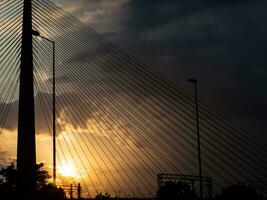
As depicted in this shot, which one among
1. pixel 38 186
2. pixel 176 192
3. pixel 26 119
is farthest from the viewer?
pixel 176 192

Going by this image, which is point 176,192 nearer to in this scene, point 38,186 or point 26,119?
point 38,186

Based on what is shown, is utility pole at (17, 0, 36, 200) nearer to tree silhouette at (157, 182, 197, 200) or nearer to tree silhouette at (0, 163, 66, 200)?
tree silhouette at (0, 163, 66, 200)

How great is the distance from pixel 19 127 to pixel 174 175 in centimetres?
2040

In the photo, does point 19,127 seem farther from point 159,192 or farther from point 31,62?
point 159,192

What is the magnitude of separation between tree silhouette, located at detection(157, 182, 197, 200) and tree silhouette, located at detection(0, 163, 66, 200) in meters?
16.5

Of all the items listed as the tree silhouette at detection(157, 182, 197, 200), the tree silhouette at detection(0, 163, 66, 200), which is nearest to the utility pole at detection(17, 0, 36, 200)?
the tree silhouette at detection(0, 163, 66, 200)

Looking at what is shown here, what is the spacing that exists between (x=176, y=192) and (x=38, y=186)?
21531mm

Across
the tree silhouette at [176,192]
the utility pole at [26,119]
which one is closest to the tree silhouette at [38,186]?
the utility pole at [26,119]

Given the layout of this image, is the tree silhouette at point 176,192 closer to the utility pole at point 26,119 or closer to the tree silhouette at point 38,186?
the tree silhouette at point 38,186

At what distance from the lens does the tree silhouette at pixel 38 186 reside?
1564 inches

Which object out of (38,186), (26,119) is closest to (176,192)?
(38,186)

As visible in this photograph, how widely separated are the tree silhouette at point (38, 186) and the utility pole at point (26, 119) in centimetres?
482

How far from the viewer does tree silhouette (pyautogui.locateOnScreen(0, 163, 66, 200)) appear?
3972cm

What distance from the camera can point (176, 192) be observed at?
60.0m
